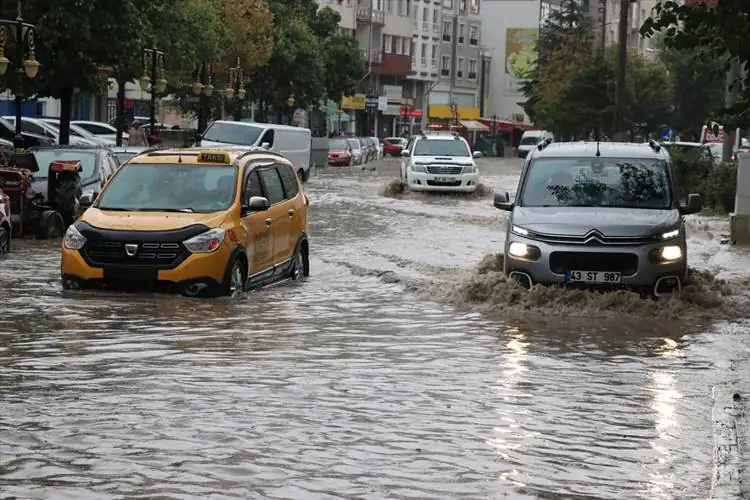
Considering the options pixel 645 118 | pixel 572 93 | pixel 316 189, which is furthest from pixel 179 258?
pixel 645 118

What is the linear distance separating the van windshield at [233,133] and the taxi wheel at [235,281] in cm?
2856

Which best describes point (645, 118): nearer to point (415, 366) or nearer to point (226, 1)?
point (226, 1)

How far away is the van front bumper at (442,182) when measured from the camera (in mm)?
44906

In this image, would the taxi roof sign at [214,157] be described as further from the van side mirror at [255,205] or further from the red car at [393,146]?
the red car at [393,146]

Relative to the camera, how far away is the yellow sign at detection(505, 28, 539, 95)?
14400 cm

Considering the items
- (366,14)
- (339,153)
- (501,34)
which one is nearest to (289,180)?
(339,153)

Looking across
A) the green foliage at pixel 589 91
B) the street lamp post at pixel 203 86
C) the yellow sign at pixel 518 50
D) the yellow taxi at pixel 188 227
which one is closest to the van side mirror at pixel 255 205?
the yellow taxi at pixel 188 227

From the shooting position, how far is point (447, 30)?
13600 centimetres

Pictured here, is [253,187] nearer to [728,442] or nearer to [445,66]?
[728,442]

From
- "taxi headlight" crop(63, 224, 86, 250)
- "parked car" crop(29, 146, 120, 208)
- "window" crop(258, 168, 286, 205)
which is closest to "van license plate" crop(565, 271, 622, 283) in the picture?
"window" crop(258, 168, 286, 205)

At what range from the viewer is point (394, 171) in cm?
6969

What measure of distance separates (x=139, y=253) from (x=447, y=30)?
120944mm

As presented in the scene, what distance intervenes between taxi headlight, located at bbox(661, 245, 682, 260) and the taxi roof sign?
4.66 metres

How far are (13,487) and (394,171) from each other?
6202 cm
